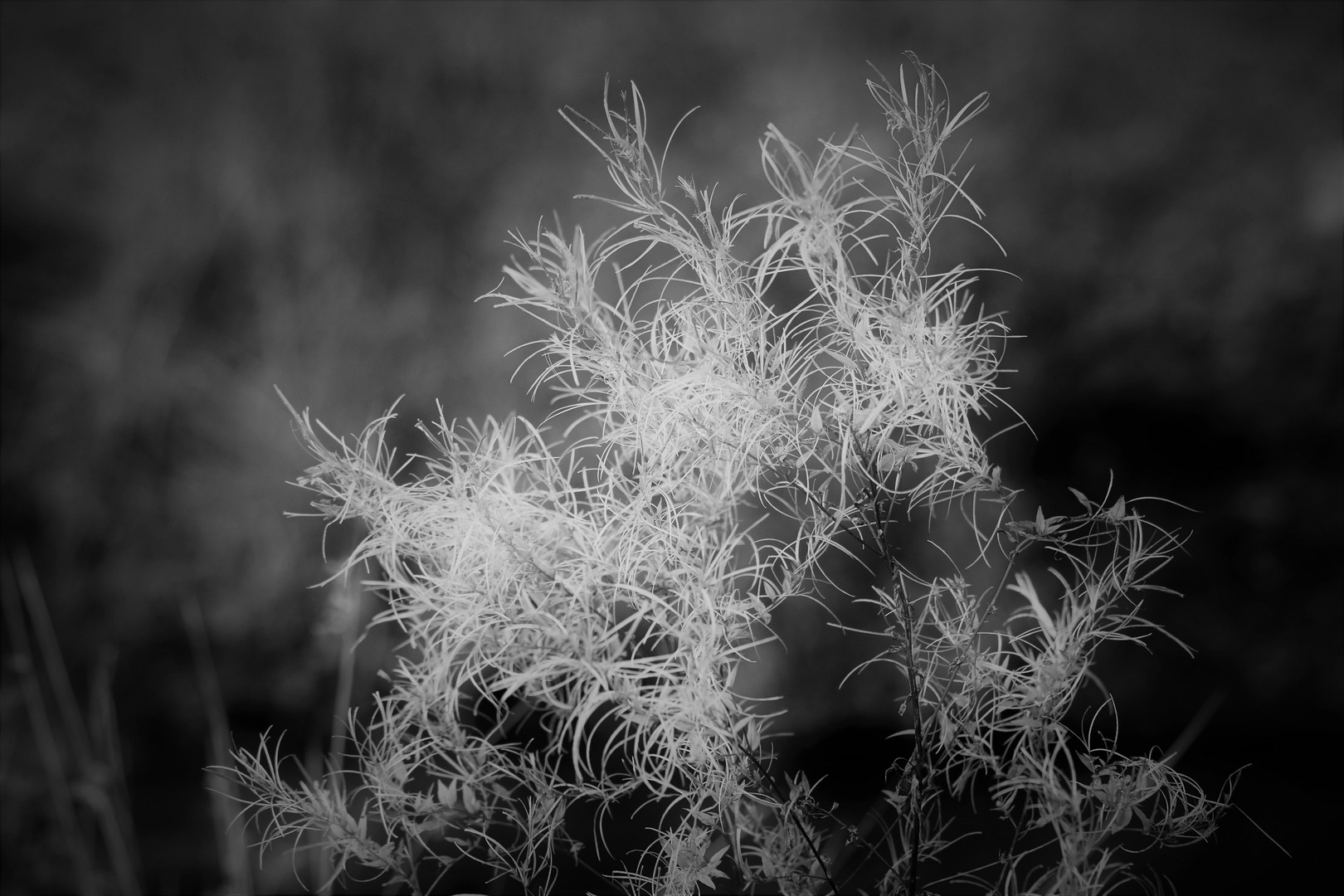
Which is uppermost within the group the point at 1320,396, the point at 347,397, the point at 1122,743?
the point at 347,397

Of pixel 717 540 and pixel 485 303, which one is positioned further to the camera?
pixel 485 303

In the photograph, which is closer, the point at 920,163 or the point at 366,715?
the point at 920,163

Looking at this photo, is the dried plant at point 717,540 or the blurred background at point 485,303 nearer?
the dried plant at point 717,540

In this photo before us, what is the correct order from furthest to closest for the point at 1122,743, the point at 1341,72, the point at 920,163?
the point at 1122,743
the point at 1341,72
the point at 920,163

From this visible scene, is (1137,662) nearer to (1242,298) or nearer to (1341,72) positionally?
(1242,298)

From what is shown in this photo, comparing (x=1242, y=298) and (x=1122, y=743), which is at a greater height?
(x=1242, y=298)

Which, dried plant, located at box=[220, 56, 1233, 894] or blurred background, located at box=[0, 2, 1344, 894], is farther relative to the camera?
blurred background, located at box=[0, 2, 1344, 894]

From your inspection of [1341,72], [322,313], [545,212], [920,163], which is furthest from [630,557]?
[1341,72]

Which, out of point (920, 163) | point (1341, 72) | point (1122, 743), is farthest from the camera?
point (1122, 743)
